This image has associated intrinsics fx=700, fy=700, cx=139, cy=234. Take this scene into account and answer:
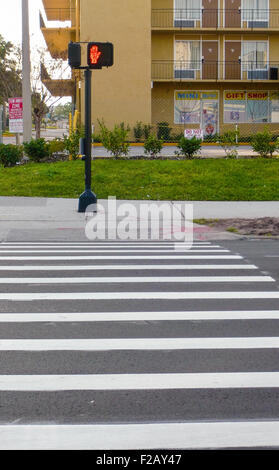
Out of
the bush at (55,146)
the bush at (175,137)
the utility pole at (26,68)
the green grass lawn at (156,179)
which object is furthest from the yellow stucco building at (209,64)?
the green grass lawn at (156,179)

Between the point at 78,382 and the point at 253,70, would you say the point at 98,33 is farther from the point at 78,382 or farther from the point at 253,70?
the point at 78,382

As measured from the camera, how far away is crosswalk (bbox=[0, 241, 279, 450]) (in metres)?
4.16

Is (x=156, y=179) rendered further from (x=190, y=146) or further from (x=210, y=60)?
(x=210, y=60)

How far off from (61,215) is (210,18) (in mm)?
Answer: 30239

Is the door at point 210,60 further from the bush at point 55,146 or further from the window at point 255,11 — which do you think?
the bush at point 55,146

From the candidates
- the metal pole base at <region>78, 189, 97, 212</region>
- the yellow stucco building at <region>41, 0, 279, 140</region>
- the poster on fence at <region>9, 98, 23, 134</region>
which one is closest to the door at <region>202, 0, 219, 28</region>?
the yellow stucco building at <region>41, 0, 279, 140</region>

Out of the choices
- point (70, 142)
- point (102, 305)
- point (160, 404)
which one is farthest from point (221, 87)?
point (160, 404)

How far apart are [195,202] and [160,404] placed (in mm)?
12934

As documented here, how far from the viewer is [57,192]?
1880cm

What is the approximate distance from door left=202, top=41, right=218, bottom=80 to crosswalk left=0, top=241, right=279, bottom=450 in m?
34.3

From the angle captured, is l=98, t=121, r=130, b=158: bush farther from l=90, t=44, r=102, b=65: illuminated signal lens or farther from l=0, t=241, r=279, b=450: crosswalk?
l=0, t=241, r=279, b=450: crosswalk

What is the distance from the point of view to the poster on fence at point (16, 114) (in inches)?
950

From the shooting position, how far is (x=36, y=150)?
76.2ft
